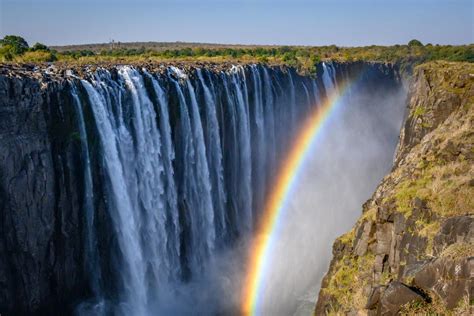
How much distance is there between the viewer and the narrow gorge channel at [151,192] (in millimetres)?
19014

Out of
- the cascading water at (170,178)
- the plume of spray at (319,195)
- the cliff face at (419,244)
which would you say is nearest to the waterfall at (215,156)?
the cascading water at (170,178)

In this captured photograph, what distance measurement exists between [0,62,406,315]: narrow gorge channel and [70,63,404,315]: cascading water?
0.07m

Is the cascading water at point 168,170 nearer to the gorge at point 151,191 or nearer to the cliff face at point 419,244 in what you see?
the gorge at point 151,191

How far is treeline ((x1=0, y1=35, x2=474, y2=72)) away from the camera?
103 ft

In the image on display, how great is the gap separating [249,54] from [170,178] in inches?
1314

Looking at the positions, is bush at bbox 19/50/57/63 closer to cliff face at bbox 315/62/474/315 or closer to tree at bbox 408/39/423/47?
cliff face at bbox 315/62/474/315

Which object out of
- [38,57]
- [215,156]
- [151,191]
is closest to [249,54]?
[215,156]

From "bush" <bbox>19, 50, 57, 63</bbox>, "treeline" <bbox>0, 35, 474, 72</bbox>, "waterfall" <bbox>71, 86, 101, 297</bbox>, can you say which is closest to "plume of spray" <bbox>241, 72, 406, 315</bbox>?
"treeline" <bbox>0, 35, 474, 72</bbox>

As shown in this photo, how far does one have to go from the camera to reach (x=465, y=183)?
13.3 meters

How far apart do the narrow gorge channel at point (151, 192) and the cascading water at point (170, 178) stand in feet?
0.23

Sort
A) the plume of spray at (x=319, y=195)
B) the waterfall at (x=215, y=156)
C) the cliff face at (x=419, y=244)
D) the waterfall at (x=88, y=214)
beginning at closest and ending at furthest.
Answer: the cliff face at (x=419, y=244), the waterfall at (x=88, y=214), the plume of spray at (x=319, y=195), the waterfall at (x=215, y=156)

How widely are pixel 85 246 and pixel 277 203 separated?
1799 cm

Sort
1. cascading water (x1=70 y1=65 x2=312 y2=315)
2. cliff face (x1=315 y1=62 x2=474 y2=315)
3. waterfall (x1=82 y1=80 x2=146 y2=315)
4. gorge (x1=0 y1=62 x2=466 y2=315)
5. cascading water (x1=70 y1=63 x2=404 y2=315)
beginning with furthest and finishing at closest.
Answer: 1. cascading water (x1=70 y1=65 x2=312 y2=315)
2. cascading water (x1=70 y1=63 x2=404 y2=315)
3. waterfall (x1=82 y1=80 x2=146 y2=315)
4. gorge (x1=0 y1=62 x2=466 y2=315)
5. cliff face (x1=315 y1=62 x2=474 y2=315)

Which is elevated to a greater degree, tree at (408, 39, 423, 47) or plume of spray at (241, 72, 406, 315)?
tree at (408, 39, 423, 47)
